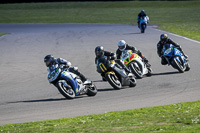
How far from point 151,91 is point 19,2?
7150cm

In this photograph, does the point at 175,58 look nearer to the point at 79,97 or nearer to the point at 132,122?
the point at 79,97

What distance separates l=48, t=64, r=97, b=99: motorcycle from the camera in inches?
556

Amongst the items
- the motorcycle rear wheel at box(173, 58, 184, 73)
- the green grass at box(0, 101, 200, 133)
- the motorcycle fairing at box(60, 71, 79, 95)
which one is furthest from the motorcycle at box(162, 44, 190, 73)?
the green grass at box(0, 101, 200, 133)

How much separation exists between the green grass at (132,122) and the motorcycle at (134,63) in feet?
17.9

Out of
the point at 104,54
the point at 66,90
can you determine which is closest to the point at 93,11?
the point at 104,54

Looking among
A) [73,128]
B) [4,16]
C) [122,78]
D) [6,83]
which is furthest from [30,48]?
[4,16]

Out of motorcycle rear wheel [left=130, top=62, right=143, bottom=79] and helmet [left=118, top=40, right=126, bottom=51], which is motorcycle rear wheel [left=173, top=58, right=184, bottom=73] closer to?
motorcycle rear wheel [left=130, top=62, right=143, bottom=79]

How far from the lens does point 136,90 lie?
15031 mm

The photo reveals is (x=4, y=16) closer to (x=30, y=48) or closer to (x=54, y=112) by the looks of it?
(x=30, y=48)

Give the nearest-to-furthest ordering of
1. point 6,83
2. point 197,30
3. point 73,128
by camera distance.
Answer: point 73,128 < point 6,83 < point 197,30

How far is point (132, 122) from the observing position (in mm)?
10055

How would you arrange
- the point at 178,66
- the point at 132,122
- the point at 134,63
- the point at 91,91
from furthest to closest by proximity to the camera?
the point at 178,66 < the point at 134,63 < the point at 91,91 < the point at 132,122

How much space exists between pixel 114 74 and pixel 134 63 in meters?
2.13

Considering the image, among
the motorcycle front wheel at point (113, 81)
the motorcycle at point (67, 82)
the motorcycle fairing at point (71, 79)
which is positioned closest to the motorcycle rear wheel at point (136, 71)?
the motorcycle front wheel at point (113, 81)
